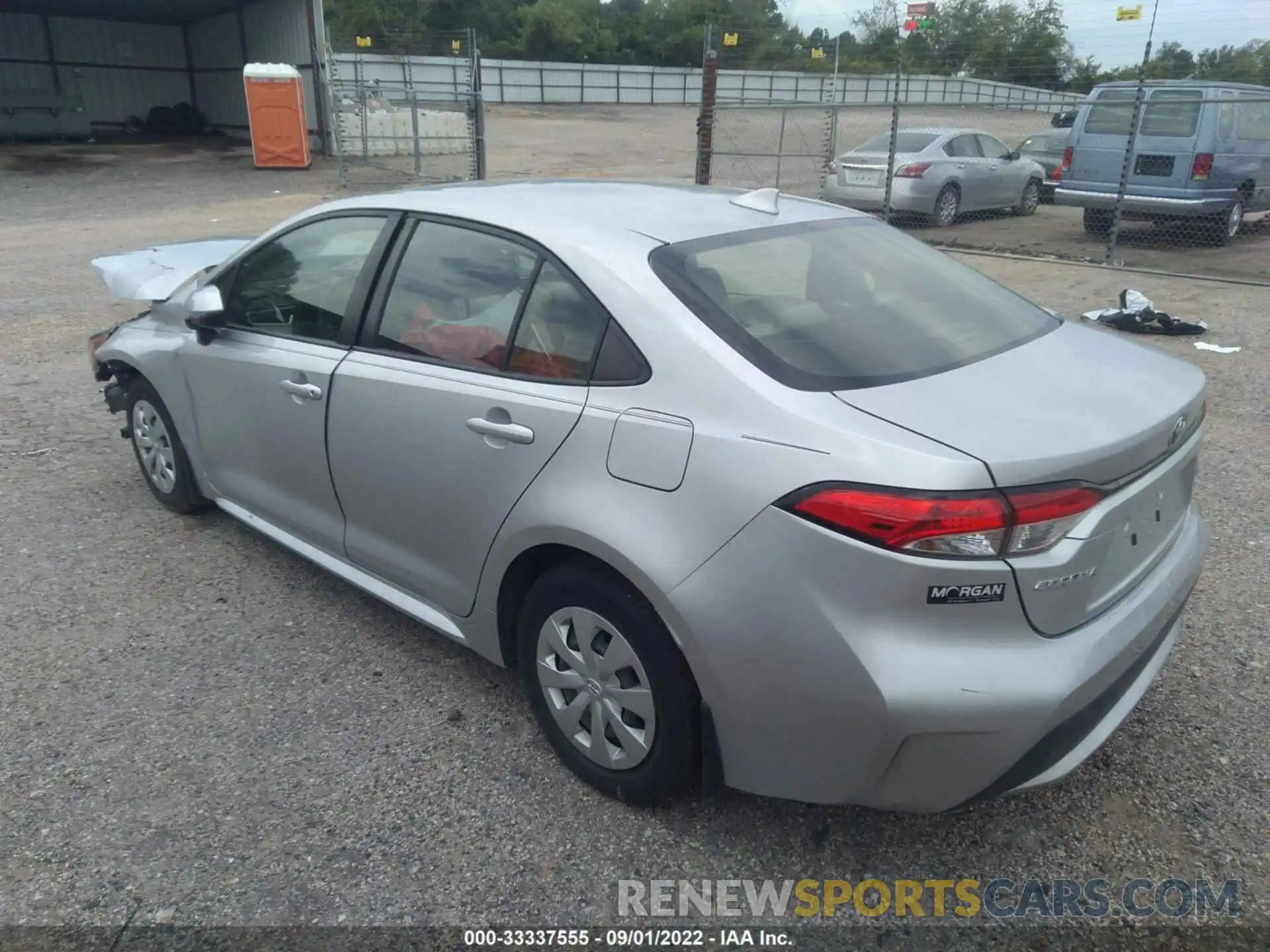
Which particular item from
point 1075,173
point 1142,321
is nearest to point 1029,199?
point 1075,173

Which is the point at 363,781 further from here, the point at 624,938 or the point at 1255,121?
the point at 1255,121

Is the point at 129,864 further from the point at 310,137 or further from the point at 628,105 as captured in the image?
the point at 628,105

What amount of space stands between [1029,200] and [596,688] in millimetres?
16062

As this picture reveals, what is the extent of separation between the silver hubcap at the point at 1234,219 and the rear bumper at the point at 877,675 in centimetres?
1232

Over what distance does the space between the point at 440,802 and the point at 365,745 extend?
37 cm

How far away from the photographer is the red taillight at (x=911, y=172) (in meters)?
13.6

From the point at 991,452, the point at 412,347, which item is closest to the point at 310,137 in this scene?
the point at 412,347

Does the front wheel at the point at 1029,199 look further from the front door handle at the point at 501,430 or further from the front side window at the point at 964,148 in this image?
the front door handle at the point at 501,430

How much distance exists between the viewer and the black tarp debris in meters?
7.89

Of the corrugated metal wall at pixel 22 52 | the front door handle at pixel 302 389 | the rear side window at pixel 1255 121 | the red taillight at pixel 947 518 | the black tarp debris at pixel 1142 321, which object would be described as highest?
the corrugated metal wall at pixel 22 52

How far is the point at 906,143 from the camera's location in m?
14.2

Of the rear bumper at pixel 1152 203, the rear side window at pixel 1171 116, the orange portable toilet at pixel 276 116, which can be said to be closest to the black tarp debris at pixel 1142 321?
the rear bumper at pixel 1152 203

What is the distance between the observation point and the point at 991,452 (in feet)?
6.72

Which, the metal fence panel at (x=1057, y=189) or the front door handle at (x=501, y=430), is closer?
the front door handle at (x=501, y=430)
